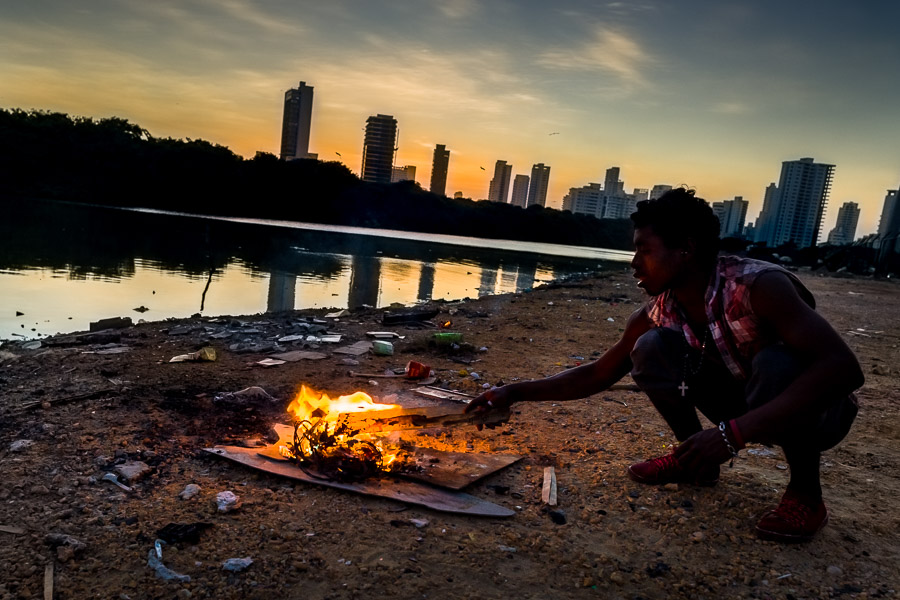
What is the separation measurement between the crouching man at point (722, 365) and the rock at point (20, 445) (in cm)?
267

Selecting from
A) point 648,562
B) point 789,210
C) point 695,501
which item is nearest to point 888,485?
point 695,501

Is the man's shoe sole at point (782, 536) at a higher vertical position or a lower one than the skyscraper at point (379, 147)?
lower

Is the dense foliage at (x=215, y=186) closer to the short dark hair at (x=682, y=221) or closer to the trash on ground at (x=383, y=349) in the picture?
the trash on ground at (x=383, y=349)

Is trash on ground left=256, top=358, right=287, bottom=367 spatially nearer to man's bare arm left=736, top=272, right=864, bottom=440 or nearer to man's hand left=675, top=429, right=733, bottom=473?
man's hand left=675, top=429, right=733, bottom=473

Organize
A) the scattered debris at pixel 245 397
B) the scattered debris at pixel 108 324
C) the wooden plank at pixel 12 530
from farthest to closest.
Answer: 1. the scattered debris at pixel 108 324
2. the scattered debris at pixel 245 397
3. the wooden plank at pixel 12 530

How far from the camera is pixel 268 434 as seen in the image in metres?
3.93

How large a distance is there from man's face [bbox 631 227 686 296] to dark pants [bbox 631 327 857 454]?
0.38 meters

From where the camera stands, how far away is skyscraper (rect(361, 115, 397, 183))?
12356cm

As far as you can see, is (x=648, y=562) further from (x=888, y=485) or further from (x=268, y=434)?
(x=268, y=434)

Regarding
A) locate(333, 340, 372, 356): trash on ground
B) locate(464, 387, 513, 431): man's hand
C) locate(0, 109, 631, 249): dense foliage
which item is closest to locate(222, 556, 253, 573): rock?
locate(464, 387, 513, 431): man's hand

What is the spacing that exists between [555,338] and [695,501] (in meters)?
5.53

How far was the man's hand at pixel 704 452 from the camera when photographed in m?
2.43

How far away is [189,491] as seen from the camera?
9.93 ft

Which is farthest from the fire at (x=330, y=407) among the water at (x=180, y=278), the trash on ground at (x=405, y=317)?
the water at (x=180, y=278)
